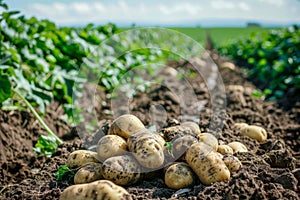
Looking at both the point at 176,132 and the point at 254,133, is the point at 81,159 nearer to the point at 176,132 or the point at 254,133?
the point at 176,132

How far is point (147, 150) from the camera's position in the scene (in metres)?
2.85

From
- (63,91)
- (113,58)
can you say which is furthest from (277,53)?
(63,91)

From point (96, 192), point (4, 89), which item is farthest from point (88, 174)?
point (4, 89)

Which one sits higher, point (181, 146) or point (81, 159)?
point (181, 146)

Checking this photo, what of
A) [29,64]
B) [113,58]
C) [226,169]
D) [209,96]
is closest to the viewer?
[226,169]

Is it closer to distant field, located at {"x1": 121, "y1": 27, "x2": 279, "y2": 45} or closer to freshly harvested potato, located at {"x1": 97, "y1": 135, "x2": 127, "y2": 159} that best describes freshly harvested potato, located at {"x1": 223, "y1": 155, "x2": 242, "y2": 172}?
freshly harvested potato, located at {"x1": 97, "y1": 135, "x2": 127, "y2": 159}

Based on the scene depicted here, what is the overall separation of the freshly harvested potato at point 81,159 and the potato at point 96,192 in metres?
0.57

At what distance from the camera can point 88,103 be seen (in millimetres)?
6316

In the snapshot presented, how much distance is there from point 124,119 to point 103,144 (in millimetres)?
314

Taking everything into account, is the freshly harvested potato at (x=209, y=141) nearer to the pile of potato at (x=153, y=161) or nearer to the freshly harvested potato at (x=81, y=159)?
the pile of potato at (x=153, y=161)

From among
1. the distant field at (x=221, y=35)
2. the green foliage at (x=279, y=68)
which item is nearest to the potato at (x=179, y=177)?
the green foliage at (x=279, y=68)

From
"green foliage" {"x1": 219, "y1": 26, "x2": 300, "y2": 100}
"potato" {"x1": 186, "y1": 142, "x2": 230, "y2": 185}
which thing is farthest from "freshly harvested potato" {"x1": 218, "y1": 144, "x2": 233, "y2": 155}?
"green foliage" {"x1": 219, "y1": 26, "x2": 300, "y2": 100}

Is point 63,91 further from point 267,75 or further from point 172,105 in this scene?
point 267,75

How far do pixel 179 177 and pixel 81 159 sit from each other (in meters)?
0.77
